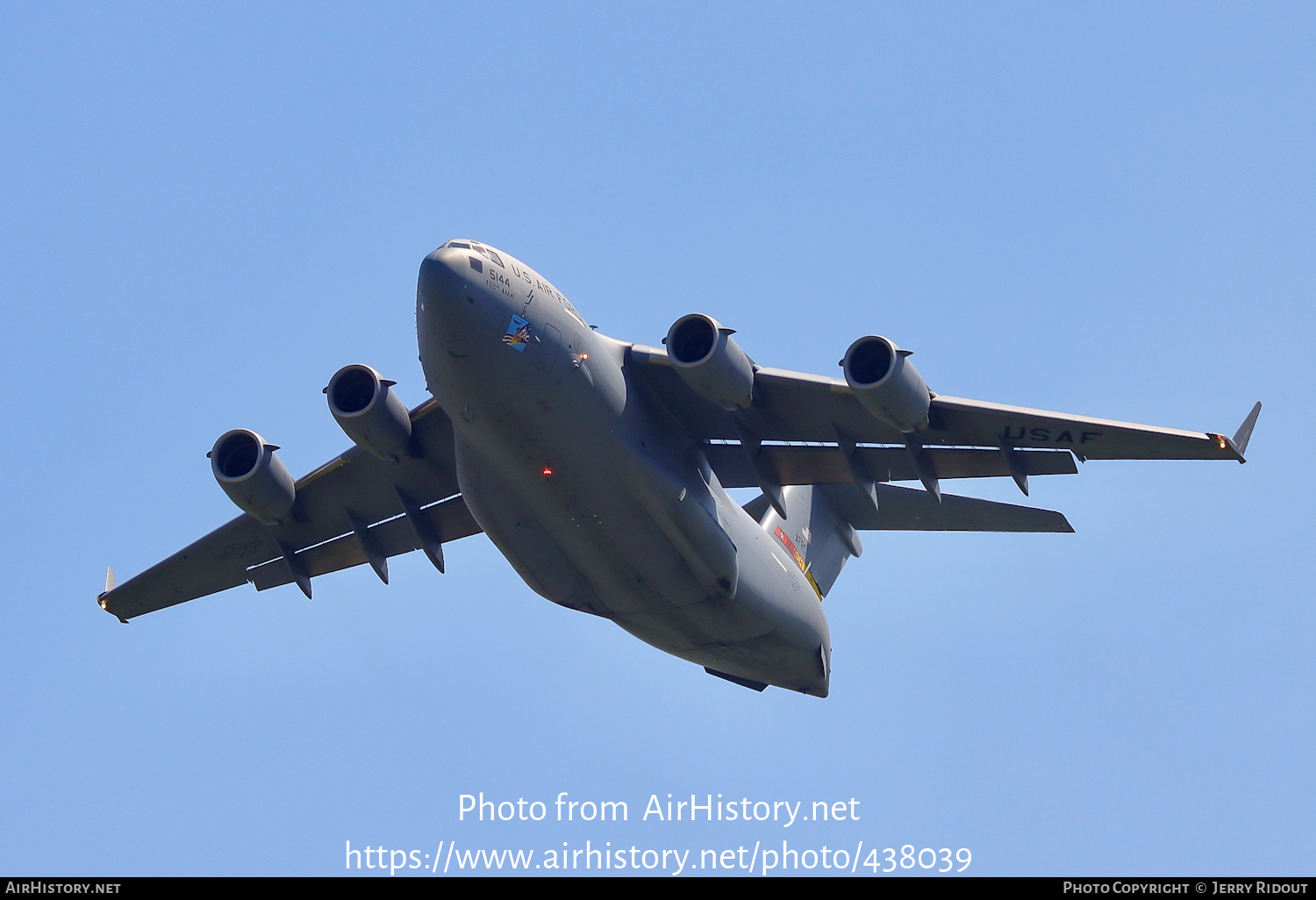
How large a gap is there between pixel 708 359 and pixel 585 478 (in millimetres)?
1764

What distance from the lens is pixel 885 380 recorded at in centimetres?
1358

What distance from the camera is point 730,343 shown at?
13.9 m

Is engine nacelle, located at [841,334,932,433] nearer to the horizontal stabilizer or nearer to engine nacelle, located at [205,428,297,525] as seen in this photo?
the horizontal stabilizer

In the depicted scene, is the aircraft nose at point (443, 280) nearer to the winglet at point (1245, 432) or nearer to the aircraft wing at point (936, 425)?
the aircraft wing at point (936, 425)

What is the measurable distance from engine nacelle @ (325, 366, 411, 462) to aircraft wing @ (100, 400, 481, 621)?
2.45ft

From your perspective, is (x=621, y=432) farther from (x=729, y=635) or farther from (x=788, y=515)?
(x=788, y=515)

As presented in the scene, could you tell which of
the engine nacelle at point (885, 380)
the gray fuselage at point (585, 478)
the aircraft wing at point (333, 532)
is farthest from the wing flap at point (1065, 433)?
the aircraft wing at point (333, 532)

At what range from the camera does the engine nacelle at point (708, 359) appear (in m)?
13.7

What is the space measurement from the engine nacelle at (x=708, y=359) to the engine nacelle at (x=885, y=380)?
103 centimetres

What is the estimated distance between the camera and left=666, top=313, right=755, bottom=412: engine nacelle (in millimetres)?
13703

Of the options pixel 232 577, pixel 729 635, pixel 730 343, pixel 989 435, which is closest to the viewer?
pixel 730 343
